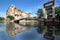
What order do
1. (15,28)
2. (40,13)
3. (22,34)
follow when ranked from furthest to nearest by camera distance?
(40,13), (15,28), (22,34)

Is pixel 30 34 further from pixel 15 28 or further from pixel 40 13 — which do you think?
pixel 40 13

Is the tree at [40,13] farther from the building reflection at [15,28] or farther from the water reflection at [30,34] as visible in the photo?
the water reflection at [30,34]

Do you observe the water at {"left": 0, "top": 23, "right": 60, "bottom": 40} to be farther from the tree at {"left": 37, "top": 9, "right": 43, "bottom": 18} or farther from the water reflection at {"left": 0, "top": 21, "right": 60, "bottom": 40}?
the tree at {"left": 37, "top": 9, "right": 43, "bottom": 18}

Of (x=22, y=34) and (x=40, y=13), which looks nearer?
(x=22, y=34)

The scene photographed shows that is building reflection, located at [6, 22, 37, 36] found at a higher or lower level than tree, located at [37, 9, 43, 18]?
lower

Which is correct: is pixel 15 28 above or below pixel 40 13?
below

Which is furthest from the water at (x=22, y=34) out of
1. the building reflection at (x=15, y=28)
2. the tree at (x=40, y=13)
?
the tree at (x=40, y=13)

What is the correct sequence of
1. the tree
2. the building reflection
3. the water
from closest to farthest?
the water → the building reflection → the tree

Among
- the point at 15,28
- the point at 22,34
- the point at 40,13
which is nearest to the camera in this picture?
the point at 22,34

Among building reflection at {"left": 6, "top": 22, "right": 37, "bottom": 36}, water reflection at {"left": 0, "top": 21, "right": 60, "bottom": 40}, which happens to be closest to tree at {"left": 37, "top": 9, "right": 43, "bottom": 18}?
building reflection at {"left": 6, "top": 22, "right": 37, "bottom": 36}

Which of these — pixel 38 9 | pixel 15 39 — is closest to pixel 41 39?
pixel 15 39

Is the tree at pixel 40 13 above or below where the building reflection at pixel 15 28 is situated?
above

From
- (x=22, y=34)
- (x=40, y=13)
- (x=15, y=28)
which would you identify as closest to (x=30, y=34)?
(x=22, y=34)

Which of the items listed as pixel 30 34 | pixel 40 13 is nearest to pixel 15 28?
pixel 30 34
